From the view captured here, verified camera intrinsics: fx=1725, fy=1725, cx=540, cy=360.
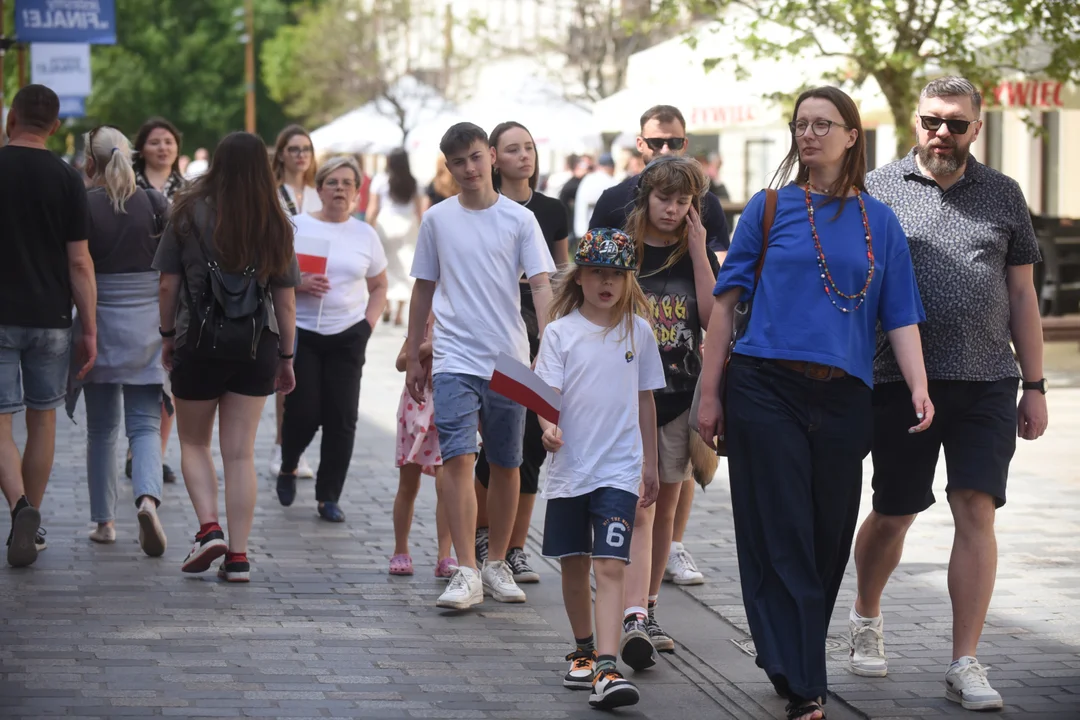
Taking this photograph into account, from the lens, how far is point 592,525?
5645mm

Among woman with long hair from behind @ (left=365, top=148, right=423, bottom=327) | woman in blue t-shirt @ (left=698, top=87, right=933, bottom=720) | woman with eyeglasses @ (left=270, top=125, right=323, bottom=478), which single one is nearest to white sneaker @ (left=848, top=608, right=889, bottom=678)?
woman in blue t-shirt @ (left=698, top=87, right=933, bottom=720)

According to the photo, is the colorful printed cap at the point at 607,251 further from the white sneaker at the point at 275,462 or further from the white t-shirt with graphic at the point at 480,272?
the white sneaker at the point at 275,462

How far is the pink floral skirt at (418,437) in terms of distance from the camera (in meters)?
7.48

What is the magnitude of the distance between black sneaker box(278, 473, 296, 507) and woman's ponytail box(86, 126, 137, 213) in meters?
1.89

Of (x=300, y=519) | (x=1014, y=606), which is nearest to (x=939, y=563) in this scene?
(x=1014, y=606)

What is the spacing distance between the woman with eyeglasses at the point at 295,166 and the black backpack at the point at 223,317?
116 inches

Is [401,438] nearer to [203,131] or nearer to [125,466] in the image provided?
[125,466]

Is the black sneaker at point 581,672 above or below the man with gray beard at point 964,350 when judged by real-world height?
below

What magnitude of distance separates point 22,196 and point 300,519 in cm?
233

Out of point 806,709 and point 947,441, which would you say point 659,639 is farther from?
point 947,441

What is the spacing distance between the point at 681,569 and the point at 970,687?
82.8 inches

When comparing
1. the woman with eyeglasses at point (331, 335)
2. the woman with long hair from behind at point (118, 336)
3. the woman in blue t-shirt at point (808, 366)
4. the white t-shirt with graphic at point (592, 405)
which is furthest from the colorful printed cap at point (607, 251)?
the woman with eyeglasses at point (331, 335)

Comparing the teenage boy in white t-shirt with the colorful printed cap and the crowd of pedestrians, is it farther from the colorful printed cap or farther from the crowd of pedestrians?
the colorful printed cap

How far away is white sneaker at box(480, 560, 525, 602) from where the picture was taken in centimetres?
701
